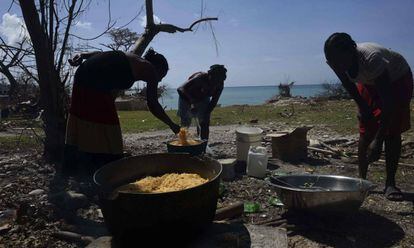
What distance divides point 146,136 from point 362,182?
7.49m

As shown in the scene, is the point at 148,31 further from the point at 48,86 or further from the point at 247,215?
the point at 247,215

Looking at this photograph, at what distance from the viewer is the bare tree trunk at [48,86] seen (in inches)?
228

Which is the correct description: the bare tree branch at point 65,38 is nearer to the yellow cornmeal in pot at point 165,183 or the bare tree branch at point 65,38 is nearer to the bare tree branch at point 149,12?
the bare tree branch at point 149,12

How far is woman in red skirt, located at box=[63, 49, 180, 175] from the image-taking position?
12.5 feet

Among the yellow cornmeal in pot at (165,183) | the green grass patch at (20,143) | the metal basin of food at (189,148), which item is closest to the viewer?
the yellow cornmeal in pot at (165,183)

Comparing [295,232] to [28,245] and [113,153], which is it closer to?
[113,153]

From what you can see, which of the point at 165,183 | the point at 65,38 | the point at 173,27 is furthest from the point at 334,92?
the point at 165,183

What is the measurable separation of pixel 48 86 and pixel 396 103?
4929mm

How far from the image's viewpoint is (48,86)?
6.16m

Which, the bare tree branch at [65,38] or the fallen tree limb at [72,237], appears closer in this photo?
the fallen tree limb at [72,237]

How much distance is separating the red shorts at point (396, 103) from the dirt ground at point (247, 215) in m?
0.78

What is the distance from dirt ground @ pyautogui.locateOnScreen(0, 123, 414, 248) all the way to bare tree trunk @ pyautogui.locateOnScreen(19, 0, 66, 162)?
1.30 ft

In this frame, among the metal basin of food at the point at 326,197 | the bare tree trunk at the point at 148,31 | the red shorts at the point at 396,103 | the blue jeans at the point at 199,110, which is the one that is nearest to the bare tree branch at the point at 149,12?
the bare tree trunk at the point at 148,31

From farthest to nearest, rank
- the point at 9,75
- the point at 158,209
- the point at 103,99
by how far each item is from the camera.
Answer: the point at 9,75
the point at 103,99
the point at 158,209
